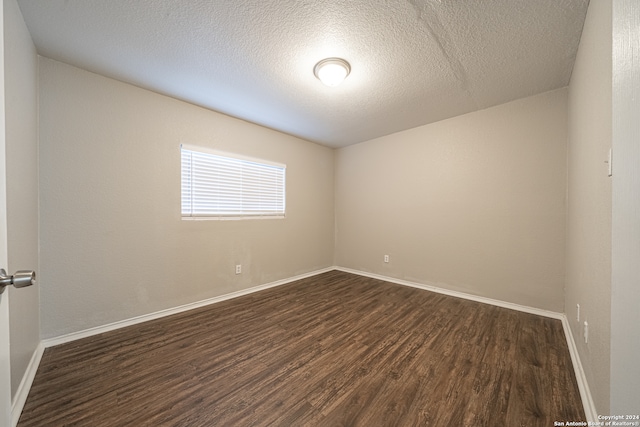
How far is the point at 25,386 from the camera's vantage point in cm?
146

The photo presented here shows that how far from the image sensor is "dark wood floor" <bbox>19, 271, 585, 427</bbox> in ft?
4.33

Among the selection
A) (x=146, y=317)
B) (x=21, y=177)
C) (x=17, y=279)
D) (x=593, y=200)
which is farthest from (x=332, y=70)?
(x=146, y=317)

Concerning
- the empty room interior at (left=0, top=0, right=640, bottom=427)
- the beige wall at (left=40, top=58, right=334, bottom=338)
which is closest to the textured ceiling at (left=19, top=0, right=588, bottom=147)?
the empty room interior at (left=0, top=0, right=640, bottom=427)

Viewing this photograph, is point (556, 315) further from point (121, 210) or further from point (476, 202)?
point (121, 210)

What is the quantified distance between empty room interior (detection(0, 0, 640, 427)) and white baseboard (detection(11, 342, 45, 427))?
0.07 ft

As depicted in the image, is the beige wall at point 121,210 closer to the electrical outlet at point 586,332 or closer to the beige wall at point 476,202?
the beige wall at point 476,202

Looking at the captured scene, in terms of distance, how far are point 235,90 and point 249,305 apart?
244 cm

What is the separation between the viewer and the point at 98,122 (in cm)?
218

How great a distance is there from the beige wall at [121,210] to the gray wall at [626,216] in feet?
10.4

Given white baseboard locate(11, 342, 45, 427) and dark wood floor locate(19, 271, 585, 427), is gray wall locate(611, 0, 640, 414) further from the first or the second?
white baseboard locate(11, 342, 45, 427)

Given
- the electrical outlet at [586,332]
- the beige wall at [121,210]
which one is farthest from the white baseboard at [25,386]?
the electrical outlet at [586,332]

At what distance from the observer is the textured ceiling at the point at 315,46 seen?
1531mm


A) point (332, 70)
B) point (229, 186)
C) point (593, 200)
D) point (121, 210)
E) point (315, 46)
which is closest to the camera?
point (593, 200)

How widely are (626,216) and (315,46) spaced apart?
199cm
